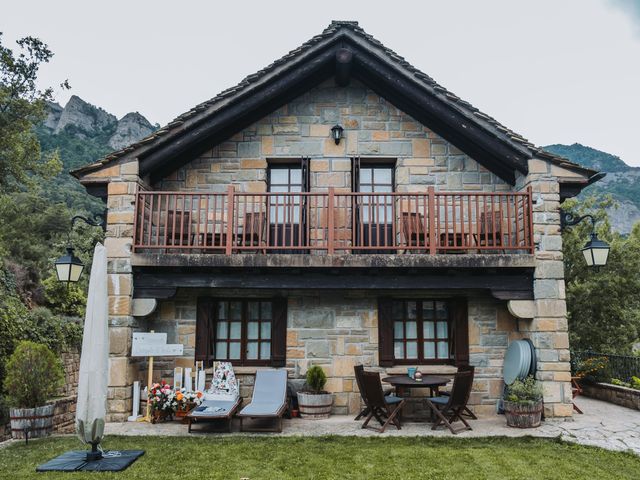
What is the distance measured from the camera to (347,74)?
30.0 feet

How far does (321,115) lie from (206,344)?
14.7 ft

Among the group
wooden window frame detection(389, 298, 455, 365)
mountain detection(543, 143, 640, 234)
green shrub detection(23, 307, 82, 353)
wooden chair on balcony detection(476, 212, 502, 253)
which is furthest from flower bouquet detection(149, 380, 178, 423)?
mountain detection(543, 143, 640, 234)

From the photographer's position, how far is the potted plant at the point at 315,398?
807 centimetres

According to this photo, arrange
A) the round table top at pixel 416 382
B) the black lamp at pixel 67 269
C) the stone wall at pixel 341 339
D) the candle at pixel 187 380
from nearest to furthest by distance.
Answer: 1. the round table top at pixel 416 382
2. the black lamp at pixel 67 269
3. the candle at pixel 187 380
4. the stone wall at pixel 341 339

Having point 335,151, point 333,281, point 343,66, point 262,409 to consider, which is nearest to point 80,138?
point 335,151

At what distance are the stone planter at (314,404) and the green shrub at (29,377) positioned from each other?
3.62 metres

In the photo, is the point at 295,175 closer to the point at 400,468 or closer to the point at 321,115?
the point at 321,115

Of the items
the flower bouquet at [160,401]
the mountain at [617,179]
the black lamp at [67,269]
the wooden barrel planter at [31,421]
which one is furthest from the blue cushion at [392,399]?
the mountain at [617,179]

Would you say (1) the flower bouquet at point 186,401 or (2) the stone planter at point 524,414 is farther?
(1) the flower bouquet at point 186,401

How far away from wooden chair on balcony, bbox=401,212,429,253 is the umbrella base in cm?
463

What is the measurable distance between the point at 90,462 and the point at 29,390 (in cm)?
212

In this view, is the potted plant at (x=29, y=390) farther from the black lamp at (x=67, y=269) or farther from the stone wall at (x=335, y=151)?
the stone wall at (x=335, y=151)

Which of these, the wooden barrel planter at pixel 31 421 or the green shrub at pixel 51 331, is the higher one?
the green shrub at pixel 51 331

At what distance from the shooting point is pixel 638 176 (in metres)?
44.3
